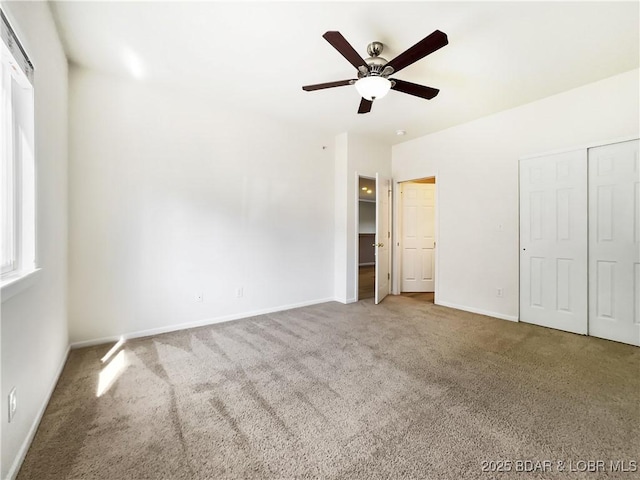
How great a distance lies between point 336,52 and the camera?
2.42 meters

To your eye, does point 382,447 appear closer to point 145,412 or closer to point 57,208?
point 145,412

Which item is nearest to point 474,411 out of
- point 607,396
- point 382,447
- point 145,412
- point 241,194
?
point 382,447

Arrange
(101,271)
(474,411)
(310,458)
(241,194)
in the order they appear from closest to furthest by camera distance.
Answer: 1. (310,458)
2. (474,411)
3. (101,271)
4. (241,194)

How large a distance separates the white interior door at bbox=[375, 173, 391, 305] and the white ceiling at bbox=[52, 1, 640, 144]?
5.13 ft

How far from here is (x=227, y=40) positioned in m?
2.31

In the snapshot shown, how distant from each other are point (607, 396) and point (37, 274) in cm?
384

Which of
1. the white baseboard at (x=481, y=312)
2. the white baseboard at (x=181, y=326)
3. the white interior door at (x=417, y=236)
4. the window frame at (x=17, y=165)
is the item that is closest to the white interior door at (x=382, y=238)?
the white interior door at (x=417, y=236)

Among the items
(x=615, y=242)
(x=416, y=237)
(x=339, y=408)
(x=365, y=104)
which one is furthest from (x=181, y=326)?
(x=615, y=242)

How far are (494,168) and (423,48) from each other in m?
2.55

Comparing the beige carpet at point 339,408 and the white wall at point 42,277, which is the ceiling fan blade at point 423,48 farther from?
the beige carpet at point 339,408

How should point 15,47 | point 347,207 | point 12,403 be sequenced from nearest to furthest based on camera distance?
point 12,403 < point 15,47 < point 347,207

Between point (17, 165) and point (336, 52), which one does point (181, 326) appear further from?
point (336, 52)

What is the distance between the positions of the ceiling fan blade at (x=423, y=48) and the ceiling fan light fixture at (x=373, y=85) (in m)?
0.12

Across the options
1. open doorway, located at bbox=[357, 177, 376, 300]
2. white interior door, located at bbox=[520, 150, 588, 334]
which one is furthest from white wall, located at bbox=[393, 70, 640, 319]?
open doorway, located at bbox=[357, 177, 376, 300]
